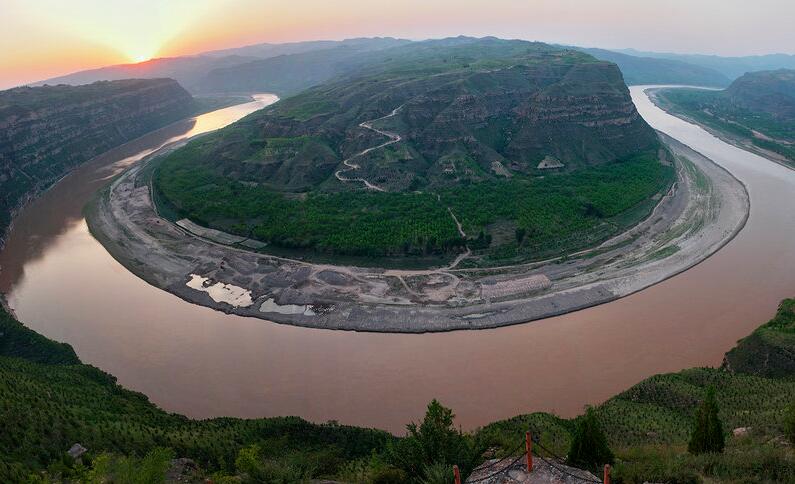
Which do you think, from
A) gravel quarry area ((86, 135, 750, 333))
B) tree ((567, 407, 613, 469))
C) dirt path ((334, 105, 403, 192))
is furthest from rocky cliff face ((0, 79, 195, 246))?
tree ((567, 407, 613, 469))

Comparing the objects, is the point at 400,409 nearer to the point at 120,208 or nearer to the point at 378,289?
the point at 378,289

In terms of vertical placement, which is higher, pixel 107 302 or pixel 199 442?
pixel 199 442

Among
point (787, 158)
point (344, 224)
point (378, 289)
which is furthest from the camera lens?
point (787, 158)

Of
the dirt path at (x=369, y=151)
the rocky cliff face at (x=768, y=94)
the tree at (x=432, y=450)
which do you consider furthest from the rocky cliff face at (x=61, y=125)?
the rocky cliff face at (x=768, y=94)

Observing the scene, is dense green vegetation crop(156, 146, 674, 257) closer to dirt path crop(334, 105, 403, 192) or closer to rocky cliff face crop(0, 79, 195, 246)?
dirt path crop(334, 105, 403, 192)

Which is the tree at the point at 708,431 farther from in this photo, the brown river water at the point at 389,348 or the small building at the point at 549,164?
the small building at the point at 549,164

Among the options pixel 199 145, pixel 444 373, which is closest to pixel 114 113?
pixel 199 145

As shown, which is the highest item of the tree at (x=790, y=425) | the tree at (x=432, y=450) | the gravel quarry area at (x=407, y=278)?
the tree at (x=790, y=425)
